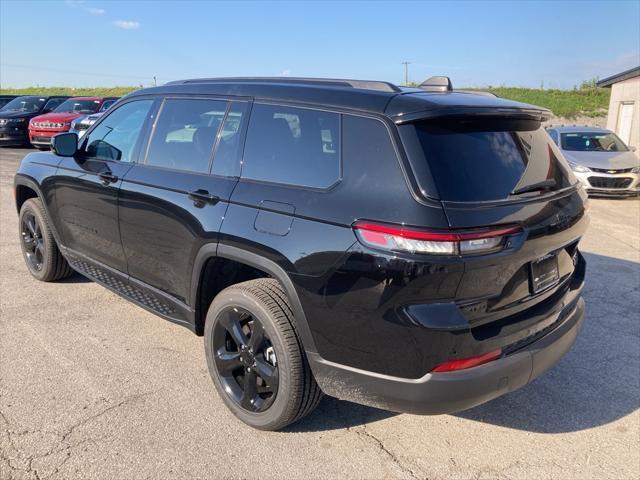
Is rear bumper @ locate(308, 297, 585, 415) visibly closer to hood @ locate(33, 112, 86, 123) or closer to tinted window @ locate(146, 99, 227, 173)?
tinted window @ locate(146, 99, 227, 173)

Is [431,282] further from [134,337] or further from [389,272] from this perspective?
[134,337]

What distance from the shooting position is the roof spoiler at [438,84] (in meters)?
3.19

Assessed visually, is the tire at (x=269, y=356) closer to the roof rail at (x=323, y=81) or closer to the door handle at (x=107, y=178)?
the roof rail at (x=323, y=81)

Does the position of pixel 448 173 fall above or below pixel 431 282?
above

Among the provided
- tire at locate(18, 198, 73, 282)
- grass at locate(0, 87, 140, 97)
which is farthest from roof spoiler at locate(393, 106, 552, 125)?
grass at locate(0, 87, 140, 97)

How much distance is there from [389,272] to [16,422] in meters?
2.23

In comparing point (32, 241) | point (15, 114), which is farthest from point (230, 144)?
point (15, 114)

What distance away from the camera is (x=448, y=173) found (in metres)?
2.38

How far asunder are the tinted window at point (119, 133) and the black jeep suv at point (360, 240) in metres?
0.36

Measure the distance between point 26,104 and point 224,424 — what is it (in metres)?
19.4

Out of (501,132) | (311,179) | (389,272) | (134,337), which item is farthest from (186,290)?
(501,132)

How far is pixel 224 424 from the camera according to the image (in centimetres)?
300

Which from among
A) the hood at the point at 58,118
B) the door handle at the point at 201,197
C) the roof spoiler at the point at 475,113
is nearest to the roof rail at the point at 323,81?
the roof spoiler at the point at 475,113

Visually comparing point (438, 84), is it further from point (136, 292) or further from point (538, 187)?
point (136, 292)
